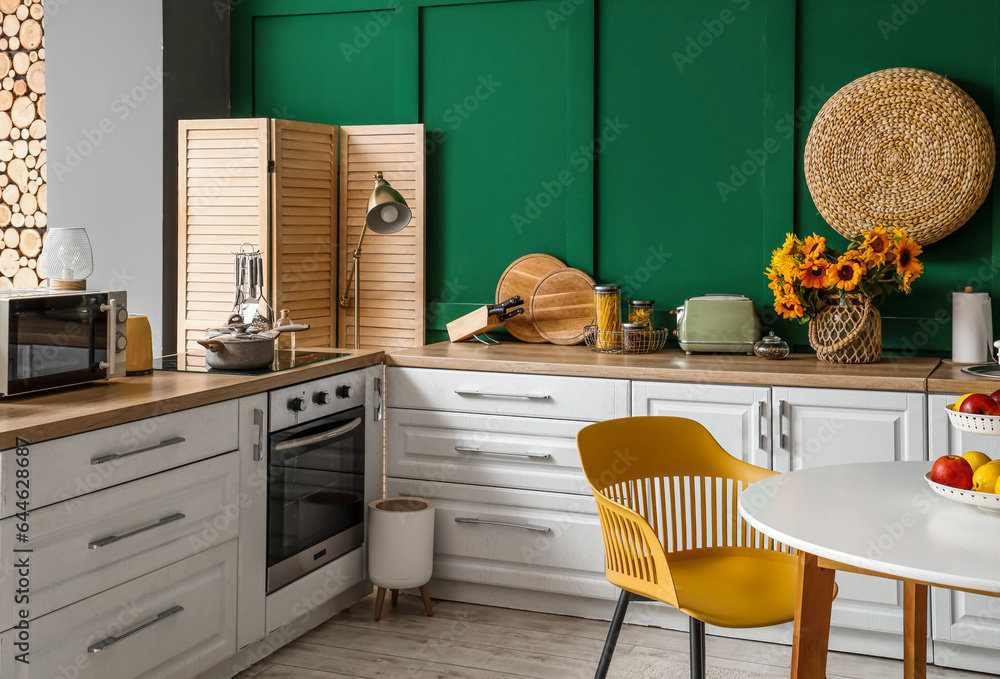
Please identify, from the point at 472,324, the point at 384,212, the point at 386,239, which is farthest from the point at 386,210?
the point at 472,324

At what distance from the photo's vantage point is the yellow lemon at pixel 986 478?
5.54ft

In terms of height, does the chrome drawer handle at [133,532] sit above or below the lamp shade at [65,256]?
below

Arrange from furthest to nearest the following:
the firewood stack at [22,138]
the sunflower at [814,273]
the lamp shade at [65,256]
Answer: the firewood stack at [22,138] → the sunflower at [814,273] → the lamp shade at [65,256]

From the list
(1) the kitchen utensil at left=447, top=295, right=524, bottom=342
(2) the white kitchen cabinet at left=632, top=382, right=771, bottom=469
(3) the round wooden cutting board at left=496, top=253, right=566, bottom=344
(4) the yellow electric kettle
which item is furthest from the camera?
(3) the round wooden cutting board at left=496, top=253, right=566, bottom=344

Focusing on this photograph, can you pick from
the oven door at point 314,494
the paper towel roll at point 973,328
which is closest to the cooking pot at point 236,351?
the oven door at point 314,494

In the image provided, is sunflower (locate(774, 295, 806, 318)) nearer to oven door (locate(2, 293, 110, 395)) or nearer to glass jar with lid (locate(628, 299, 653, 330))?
glass jar with lid (locate(628, 299, 653, 330))

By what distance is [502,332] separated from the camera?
3902 millimetres

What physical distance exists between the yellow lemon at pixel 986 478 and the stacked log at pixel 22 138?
4.07 m

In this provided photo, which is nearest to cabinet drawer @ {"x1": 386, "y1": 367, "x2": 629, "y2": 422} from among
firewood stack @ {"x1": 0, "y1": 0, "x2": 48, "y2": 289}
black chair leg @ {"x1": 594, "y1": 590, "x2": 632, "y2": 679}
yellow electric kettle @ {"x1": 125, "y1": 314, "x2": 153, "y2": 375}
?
yellow electric kettle @ {"x1": 125, "y1": 314, "x2": 153, "y2": 375}

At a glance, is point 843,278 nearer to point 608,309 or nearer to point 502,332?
point 608,309

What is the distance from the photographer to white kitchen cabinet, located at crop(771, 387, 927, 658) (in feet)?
9.32

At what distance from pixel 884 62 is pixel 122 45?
2997 mm

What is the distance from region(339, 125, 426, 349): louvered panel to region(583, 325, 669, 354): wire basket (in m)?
0.83

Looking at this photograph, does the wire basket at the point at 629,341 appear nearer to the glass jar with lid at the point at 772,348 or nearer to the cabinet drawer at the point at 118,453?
the glass jar with lid at the point at 772,348
